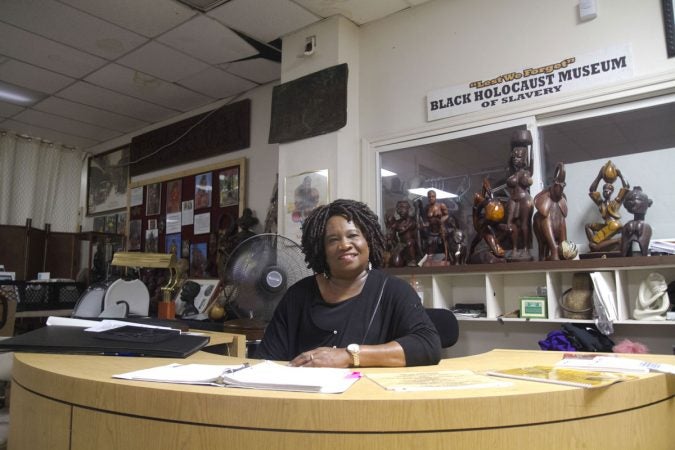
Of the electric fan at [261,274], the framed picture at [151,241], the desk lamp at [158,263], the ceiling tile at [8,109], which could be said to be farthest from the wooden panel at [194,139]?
the electric fan at [261,274]

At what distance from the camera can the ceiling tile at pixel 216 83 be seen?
153 inches

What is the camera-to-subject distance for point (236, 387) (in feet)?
2.73

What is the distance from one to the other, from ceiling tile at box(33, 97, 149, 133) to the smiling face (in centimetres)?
399

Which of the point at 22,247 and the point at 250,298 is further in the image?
the point at 22,247

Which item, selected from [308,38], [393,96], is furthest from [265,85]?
[393,96]

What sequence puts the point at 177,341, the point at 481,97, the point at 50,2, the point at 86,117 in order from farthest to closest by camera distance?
1. the point at 86,117
2. the point at 50,2
3. the point at 481,97
4. the point at 177,341

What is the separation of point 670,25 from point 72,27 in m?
3.42

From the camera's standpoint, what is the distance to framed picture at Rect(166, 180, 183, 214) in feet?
15.1

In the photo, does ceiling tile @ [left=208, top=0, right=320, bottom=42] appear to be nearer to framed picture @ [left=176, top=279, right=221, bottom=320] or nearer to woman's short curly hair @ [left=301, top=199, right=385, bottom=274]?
framed picture @ [left=176, top=279, right=221, bottom=320]

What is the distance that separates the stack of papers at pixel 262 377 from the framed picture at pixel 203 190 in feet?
11.4

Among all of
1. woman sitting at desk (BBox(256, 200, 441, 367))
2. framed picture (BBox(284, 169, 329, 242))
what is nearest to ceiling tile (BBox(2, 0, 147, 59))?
framed picture (BBox(284, 169, 329, 242))

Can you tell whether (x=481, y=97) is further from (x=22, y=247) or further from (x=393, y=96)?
(x=22, y=247)

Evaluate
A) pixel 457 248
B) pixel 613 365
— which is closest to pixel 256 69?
pixel 457 248

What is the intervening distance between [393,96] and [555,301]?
156 cm
